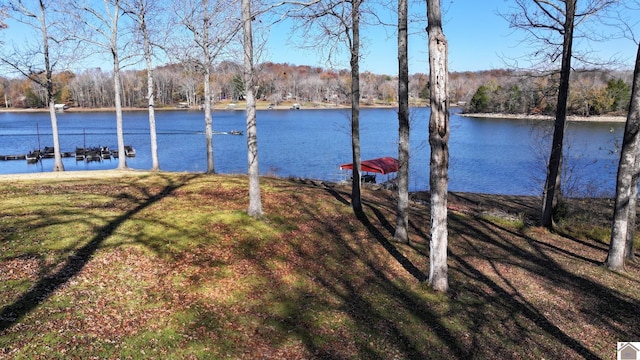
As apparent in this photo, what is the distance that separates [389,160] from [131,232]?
1982cm

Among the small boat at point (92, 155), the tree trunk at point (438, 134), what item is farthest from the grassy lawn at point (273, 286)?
the small boat at point (92, 155)

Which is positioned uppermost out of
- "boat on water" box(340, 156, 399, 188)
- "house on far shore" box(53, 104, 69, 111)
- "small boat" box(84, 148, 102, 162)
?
"house on far shore" box(53, 104, 69, 111)

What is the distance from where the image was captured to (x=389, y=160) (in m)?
27.4

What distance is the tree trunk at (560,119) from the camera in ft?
44.6

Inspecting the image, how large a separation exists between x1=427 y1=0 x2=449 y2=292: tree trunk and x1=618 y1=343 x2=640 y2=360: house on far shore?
305 centimetres

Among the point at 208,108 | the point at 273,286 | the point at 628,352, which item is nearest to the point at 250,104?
the point at 273,286

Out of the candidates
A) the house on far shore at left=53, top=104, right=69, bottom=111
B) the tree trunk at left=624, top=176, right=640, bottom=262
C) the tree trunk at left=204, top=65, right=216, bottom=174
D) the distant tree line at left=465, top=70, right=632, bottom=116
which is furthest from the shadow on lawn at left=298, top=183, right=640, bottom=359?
the house on far shore at left=53, top=104, right=69, bottom=111

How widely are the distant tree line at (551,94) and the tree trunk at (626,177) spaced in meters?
4.61

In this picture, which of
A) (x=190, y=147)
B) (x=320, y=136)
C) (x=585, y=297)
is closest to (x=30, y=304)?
(x=585, y=297)

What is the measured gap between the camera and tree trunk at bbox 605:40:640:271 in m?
10.3

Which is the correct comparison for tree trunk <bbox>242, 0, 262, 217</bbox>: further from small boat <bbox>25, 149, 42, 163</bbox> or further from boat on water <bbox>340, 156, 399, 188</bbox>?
small boat <bbox>25, 149, 42, 163</bbox>

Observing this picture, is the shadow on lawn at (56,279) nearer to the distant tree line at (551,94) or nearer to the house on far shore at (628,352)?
the house on far shore at (628,352)

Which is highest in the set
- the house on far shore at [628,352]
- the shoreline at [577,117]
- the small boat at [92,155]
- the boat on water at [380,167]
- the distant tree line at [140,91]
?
the distant tree line at [140,91]

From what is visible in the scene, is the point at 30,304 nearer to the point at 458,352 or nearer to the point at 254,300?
the point at 254,300
